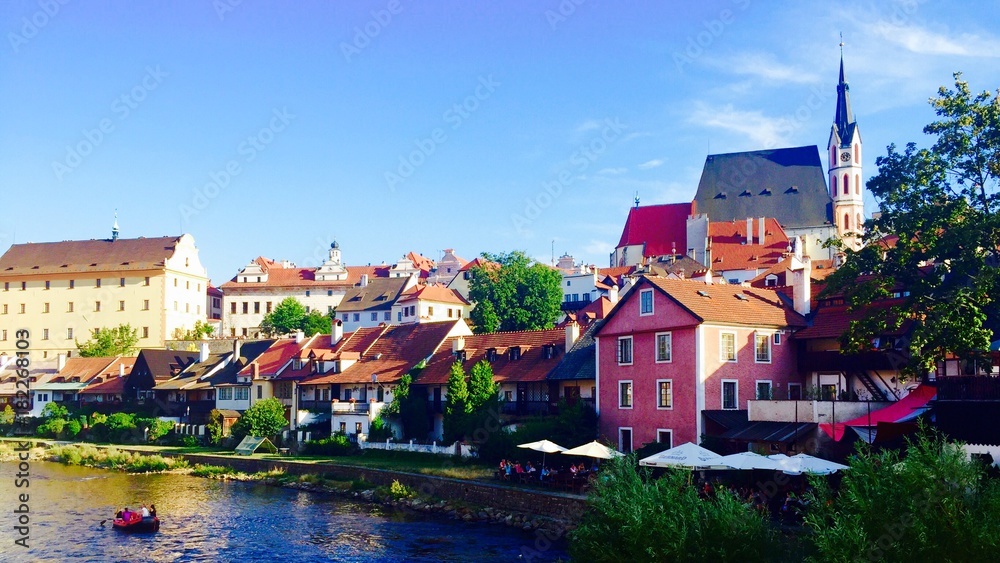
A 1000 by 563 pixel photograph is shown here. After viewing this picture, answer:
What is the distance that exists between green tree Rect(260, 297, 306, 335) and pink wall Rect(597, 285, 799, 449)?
7342 cm

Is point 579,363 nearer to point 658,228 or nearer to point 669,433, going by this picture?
point 669,433

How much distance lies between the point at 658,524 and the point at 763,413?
19.3m

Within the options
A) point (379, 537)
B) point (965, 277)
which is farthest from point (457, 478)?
point (965, 277)

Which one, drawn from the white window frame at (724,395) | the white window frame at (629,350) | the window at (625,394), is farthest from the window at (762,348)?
the window at (625,394)

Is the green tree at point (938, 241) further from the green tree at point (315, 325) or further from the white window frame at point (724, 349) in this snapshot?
the green tree at point (315, 325)

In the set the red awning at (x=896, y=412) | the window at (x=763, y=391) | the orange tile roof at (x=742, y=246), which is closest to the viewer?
the red awning at (x=896, y=412)

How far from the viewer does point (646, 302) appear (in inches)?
1783

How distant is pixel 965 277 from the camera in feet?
121

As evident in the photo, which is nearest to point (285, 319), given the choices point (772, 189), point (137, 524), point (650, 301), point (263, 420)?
point (263, 420)

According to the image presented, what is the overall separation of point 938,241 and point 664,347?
41.8 feet

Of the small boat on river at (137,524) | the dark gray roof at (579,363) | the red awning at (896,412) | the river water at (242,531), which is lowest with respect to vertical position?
the river water at (242,531)

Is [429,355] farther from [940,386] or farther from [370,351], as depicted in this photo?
[940,386]

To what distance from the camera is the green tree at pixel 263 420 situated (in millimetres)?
62094

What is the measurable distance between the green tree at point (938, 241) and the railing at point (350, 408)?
30363 millimetres
